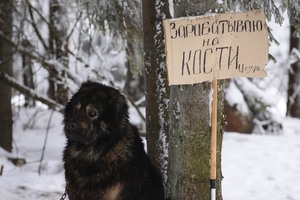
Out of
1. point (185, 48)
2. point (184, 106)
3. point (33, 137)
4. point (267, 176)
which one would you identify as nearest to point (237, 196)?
point (267, 176)

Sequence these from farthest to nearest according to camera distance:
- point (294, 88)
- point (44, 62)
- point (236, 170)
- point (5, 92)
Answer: point (294, 88) → point (5, 92) → point (44, 62) → point (236, 170)

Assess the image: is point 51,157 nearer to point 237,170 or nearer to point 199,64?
point 237,170

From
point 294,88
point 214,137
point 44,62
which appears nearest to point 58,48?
point 44,62

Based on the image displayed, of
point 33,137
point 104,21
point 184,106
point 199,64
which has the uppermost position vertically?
point 104,21

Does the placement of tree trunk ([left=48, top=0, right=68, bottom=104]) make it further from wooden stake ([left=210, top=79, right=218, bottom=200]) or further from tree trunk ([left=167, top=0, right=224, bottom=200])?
wooden stake ([left=210, top=79, right=218, bottom=200])

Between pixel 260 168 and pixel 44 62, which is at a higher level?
pixel 44 62

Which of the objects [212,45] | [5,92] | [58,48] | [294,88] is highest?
[212,45]

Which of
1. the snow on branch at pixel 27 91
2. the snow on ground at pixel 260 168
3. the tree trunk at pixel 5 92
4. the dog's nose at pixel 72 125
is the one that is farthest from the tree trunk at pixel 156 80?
the tree trunk at pixel 5 92

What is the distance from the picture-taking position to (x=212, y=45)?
431 centimetres

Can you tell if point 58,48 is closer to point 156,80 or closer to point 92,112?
point 156,80

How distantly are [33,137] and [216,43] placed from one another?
10.4 m

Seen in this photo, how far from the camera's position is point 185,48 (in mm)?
4301

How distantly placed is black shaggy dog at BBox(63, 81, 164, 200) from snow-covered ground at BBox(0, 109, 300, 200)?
267cm

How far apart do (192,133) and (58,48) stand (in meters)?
7.51
